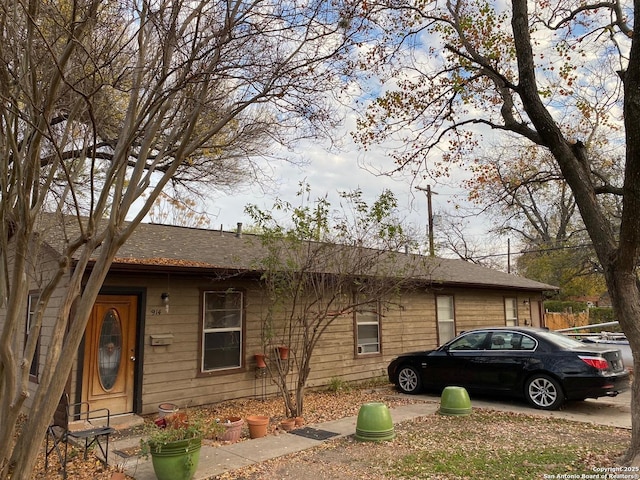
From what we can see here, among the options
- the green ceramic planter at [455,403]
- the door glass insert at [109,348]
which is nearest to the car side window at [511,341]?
the green ceramic planter at [455,403]

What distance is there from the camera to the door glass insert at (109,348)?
806 centimetres

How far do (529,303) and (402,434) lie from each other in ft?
43.9

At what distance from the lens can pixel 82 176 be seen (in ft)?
30.2

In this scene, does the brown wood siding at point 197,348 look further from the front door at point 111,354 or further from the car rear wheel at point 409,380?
the car rear wheel at point 409,380

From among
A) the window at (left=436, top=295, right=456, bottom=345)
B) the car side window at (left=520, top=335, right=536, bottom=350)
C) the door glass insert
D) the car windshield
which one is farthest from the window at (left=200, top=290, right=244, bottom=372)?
the window at (left=436, top=295, right=456, bottom=345)

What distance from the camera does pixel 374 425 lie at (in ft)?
21.8

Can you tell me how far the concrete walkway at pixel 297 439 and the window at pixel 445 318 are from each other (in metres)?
4.74

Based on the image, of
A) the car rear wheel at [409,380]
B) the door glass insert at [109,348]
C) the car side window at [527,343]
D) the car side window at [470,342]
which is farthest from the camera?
the car rear wheel at [409,380]

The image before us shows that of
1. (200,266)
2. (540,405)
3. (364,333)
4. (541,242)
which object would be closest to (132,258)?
(200,266)

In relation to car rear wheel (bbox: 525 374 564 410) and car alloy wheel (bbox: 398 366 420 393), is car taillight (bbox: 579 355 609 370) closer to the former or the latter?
car rear wheel (bbox: 525 374 564 410)

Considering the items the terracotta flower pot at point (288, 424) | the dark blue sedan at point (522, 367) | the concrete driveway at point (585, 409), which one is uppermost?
the dark blue sedan at point (522, 367)

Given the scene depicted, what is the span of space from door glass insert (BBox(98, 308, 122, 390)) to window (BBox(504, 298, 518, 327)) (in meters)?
13.5

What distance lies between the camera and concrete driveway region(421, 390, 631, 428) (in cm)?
782

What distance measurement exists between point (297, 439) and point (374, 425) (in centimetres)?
112
